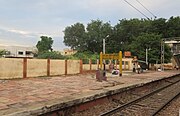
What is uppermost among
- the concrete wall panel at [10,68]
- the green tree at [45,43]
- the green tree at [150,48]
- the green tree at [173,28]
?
the green tree at [173,28]

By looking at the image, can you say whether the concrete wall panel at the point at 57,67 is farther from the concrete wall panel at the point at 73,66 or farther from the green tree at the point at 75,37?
the green tree at the point at 75,37

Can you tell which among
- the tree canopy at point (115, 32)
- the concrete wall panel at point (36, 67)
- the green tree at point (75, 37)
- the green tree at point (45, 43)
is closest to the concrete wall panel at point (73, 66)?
the concrete wall panel at point (36, 67)

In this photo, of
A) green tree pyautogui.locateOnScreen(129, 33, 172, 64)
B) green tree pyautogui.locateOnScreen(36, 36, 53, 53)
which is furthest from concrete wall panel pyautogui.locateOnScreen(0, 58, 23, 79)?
green tree pyautogui.locateOnScreen(36, 36, 53, 53)

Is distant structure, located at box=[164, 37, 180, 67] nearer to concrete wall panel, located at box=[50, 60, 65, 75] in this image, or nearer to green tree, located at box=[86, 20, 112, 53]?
green tree, located at box=[86, 20, 112, 53]

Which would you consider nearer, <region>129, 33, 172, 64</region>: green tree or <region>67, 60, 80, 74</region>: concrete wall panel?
<region>67, 60, 80, 74</region>: concrete wall panel

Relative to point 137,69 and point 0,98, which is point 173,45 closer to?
point 137,69

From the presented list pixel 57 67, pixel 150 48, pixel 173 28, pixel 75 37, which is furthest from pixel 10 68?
pixel 75 37

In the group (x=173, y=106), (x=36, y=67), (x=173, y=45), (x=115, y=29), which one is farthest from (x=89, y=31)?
(x=173, y=106)

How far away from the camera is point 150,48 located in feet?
202

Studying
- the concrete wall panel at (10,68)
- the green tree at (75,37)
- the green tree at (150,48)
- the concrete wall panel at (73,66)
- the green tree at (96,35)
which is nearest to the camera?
the concrete wall panel at (10,68)

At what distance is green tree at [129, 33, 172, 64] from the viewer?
5967 cm

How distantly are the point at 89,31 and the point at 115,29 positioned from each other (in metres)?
8.14

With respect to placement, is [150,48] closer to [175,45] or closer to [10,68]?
[175,45]

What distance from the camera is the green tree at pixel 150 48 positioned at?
196 feet
